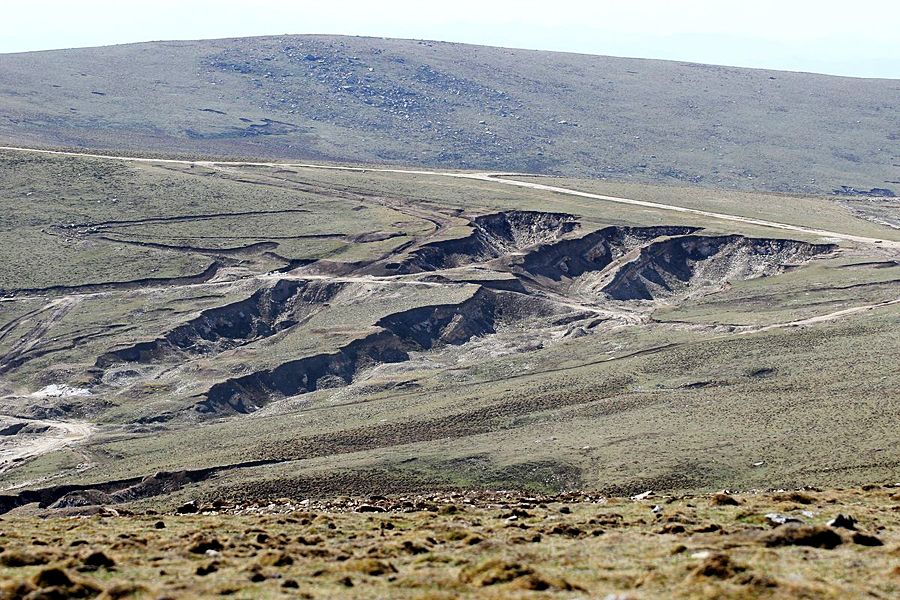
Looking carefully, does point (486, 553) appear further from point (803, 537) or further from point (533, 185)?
point (533, 185)

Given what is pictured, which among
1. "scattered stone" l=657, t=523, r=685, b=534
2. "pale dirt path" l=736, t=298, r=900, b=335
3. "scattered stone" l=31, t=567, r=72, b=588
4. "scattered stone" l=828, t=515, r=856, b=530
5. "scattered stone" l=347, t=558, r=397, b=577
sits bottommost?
→ "pale dirt path" l=736, t=298, r=900, b=335

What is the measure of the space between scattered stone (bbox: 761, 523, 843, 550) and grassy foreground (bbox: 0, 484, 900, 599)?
0.03 metres

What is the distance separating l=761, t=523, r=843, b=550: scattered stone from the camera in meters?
23.9

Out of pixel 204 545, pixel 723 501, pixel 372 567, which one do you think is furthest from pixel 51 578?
pixel 723 501

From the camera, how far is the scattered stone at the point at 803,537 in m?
23.9

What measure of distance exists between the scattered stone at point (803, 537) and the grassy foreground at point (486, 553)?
3cm

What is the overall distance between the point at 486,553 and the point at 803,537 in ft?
20.3

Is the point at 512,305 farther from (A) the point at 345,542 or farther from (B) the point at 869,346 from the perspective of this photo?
(A) the point at 345,542

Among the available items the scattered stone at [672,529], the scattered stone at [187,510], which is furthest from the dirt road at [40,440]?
the scattered stone at [672,529]

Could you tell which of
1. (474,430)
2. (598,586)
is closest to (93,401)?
(474,430)

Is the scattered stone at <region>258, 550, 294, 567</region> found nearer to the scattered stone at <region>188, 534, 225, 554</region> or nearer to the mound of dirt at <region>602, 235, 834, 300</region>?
the scattered stone at <region>188, 534, 225, 554</region>

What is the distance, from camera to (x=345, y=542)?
27281 mm

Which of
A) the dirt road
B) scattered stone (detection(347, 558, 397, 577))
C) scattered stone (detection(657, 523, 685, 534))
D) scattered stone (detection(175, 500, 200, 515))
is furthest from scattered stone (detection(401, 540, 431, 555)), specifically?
the dirt road

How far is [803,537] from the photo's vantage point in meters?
24.0
